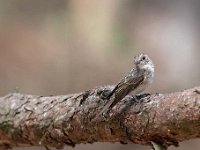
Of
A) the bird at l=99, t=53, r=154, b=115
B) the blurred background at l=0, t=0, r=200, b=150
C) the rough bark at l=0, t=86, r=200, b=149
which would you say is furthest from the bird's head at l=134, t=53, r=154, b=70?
the blurred background at l=0, t=0, r=200, b=150

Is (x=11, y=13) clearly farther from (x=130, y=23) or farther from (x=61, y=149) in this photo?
(x=61, y=149)

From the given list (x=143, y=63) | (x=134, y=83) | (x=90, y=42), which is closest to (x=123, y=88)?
(x=134, y=83)

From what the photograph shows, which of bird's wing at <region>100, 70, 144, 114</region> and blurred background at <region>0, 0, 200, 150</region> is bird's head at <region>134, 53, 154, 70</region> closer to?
bird's wing at <region>100, 70, 144, 114</region>

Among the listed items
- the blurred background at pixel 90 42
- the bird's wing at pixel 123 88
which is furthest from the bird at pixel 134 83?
the blurred background at pixel 90 42

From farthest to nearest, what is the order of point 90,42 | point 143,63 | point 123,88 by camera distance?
point 90,42 < point 143,63 < point 123,88

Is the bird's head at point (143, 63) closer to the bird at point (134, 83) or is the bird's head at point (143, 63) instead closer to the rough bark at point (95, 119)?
the bird at point (134, 83)

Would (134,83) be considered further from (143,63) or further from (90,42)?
(90,42)
